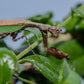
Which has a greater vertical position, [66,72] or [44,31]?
[44,31]

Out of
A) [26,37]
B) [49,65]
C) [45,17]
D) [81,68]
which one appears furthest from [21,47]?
[81,68]

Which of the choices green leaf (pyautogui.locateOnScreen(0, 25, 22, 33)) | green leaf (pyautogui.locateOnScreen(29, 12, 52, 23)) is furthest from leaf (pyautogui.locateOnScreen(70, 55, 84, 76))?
green leaf (pyautogui.locateOnScreen(0, 25, 22, 33))

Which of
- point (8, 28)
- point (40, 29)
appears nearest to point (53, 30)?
point (40, 29)

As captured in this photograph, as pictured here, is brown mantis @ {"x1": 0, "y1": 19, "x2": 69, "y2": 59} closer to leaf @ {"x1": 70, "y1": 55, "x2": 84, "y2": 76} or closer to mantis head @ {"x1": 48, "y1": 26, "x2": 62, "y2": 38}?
mantis head @ {"x1": 48, "y1": 26, "x2": 62, "y2": 38}

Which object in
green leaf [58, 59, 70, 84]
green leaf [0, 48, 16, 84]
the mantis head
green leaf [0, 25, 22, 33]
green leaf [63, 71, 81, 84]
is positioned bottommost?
green leaf [63, 71, 81, 84]

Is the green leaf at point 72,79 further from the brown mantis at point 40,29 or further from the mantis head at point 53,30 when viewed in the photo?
the mantis head at point 53,30

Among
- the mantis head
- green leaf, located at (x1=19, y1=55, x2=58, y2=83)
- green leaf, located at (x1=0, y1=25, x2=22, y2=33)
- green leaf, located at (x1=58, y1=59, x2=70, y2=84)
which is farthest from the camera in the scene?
the mantis head

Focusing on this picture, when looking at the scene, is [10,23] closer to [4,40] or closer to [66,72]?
[4,40]
